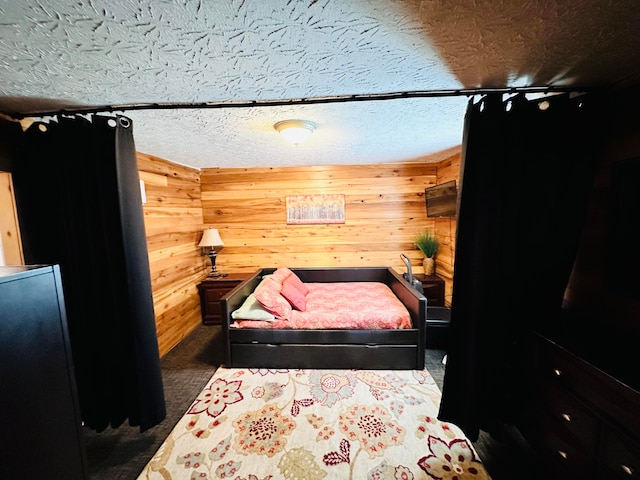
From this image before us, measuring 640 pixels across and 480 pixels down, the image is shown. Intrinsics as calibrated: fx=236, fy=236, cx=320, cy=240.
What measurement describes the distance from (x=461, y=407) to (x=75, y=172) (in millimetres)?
2778

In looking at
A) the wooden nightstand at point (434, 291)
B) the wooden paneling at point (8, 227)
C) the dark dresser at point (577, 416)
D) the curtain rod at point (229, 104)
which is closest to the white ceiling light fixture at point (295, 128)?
the curtain rod at point (229, 104)

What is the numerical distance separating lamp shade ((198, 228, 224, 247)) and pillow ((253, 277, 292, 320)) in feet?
4.36

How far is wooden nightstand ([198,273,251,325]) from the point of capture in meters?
3.35

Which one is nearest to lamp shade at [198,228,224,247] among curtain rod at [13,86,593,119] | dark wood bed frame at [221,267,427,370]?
dark wood bed frame at [221,267,427,370]

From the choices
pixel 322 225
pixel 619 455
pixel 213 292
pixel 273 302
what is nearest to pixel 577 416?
pixel 619 455

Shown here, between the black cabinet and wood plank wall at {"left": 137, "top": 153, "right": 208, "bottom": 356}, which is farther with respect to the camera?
wood plank wall at {"left": 137, "top": 153, "right": 208, "bottom": 356}

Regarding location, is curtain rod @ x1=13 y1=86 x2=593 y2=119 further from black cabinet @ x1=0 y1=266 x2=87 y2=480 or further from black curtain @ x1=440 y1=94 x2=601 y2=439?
black cabinet @ x1=0 y1=266 x2=87 y2=480

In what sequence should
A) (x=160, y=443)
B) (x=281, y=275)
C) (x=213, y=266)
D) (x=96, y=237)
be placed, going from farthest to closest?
(x=213, y=266) < (x=281, y=275) < (x=160, y=443) < (x=96, y=237)

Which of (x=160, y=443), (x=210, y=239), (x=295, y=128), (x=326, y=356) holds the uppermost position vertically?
(x=295, y=128)

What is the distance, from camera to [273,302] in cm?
242

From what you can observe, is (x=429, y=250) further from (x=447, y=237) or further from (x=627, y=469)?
(x=627, y=469)

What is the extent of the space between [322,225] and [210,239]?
1.67 meters

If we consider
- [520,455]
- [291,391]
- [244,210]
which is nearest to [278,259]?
[244,210]

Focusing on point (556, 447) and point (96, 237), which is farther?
point (96, 237)
